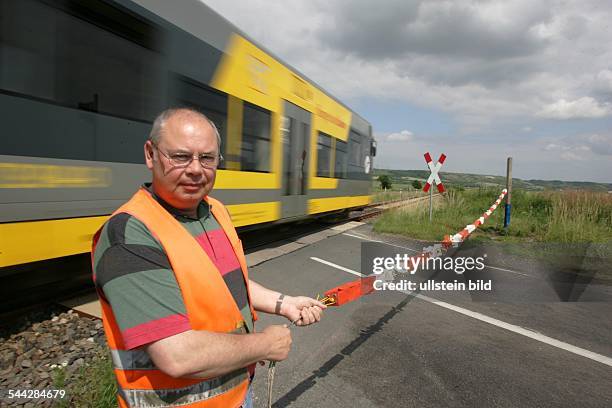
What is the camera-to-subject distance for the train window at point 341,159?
10659 millimetres

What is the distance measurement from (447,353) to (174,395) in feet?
9.45

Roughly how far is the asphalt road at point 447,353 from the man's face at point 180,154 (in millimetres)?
1964

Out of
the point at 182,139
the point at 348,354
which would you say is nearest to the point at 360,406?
the point at 348,354

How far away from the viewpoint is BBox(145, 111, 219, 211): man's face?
4.23 feet

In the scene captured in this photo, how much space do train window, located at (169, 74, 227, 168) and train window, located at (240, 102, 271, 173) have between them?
1.66 ft

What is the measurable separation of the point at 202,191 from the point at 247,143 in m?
5.10

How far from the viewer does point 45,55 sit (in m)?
3.46

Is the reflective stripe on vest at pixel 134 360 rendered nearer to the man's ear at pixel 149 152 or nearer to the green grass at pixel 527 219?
the man's ear at pixel 149 152

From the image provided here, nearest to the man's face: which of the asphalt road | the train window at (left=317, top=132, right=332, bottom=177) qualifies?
the asphalt road

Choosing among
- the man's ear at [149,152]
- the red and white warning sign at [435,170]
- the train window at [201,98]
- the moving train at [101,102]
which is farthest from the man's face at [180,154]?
the red and white warning sign at [435,170]

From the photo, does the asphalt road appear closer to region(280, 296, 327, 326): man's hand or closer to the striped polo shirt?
region(280, 296, 327, 326): man's hand

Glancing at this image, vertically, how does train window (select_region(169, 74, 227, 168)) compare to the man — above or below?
above

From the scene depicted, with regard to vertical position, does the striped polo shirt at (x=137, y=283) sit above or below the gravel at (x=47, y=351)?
above

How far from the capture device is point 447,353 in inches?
132
